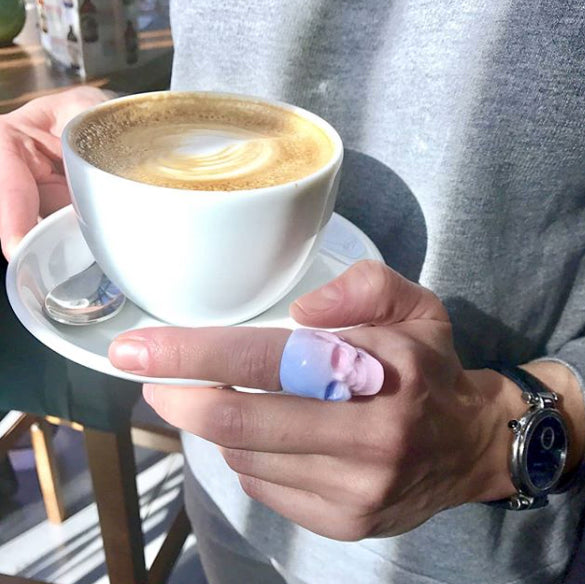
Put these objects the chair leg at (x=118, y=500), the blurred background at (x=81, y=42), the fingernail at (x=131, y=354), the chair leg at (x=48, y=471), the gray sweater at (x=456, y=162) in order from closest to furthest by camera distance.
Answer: the fingernail at (x=131, y=354), the gray sweater at (x=456, y=162), the chair leg at (x=118, y=500), the blurred background at (x=81, y=42), the chair leg at (x=48, y=471)

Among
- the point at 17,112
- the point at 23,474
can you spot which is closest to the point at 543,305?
the point at 17,112

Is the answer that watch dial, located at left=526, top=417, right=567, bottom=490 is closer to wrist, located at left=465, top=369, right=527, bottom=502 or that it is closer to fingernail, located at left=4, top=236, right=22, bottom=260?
wrist, located at left=465, top=369, right=527, bottom=502

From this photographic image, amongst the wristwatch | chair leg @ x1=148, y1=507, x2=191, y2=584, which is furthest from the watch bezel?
chair leg @ x1=148, y1=507, x2=191, y2=584

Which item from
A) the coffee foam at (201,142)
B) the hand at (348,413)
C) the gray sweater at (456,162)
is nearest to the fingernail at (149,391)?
the hand at (348,413)

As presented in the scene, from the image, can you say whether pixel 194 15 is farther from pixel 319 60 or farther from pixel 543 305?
pixel 543 305

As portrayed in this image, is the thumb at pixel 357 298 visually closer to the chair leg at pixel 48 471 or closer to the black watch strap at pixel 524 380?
the black watch strap at pixel 524 380
